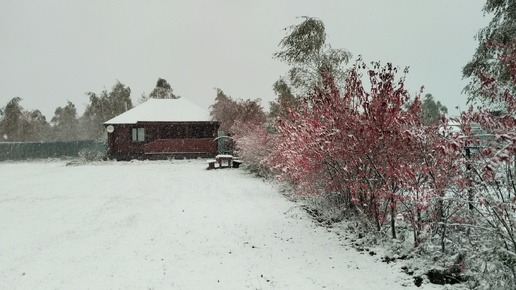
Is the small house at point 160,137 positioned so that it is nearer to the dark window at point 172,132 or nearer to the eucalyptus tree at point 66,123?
the dark window at point 172,132

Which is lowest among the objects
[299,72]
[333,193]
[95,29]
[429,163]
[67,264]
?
[67,264]

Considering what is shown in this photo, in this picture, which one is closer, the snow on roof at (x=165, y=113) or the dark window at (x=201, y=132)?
the snow on roof at (x=165, y=113)

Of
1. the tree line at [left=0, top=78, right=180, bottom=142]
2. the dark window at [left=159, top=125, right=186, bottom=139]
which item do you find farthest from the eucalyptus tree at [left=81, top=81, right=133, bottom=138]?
the dark window at [left=159, top=125, right=186, bottom=139]

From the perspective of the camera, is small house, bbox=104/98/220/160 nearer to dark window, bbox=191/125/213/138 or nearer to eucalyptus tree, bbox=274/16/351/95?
dark window, bbox=191/125/213/138

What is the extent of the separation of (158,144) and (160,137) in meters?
0.56

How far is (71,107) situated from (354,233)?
250 ft

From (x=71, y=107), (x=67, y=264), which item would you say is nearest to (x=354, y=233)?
(x=67, y=264)

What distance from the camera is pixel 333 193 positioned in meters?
7.09

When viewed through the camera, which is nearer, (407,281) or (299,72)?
(407,281)

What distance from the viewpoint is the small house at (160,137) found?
26156 millimetres

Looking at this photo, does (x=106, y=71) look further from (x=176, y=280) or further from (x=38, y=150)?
(x=176, y=280)

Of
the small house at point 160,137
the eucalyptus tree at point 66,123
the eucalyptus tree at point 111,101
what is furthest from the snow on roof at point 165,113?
the eucalyptus tree at point 66,123

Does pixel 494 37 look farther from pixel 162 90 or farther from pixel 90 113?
pixel 90 113

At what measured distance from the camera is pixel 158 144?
26.2 m
